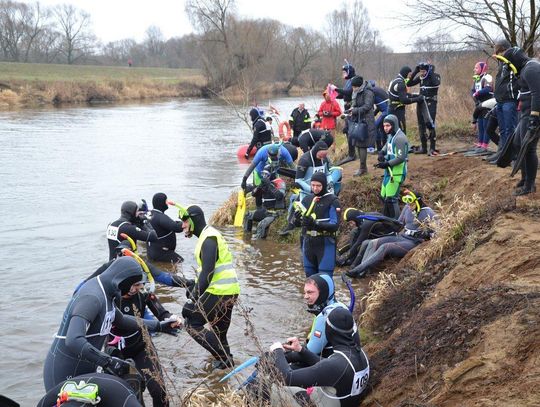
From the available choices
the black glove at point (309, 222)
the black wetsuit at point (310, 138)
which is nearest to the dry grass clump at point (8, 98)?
the black wetsuit at point (310, 138)

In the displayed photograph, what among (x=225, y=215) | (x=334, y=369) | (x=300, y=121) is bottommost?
(x=225, y=215)

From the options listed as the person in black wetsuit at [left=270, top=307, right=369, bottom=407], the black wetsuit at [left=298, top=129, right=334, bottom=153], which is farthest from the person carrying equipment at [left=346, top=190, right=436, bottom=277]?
the person in black wetsuit at [left=270, top=307, right=369, bottom=407]

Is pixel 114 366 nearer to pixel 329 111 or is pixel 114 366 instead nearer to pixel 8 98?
pixel 329 111

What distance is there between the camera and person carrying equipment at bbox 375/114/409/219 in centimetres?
1008

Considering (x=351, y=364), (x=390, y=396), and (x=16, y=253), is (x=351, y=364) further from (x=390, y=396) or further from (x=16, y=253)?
(x=16, y=253)

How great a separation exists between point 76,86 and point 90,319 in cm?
4619

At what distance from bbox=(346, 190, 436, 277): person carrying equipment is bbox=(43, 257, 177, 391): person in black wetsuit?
490 centimetres

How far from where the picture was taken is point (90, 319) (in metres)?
4.68

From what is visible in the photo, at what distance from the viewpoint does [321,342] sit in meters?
5.45

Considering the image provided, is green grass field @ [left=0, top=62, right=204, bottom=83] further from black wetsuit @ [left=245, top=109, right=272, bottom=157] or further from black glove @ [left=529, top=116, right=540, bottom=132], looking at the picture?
black glove @ [left=529, top=116, right=540, bottom=132]

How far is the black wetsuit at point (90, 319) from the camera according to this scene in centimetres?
465

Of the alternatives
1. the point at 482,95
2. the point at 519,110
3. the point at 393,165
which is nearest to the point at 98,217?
the point at 393,165

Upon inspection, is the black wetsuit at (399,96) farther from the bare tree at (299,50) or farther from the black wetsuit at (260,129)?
the bare tree at (299,50)

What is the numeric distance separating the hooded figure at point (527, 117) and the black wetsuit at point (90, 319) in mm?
5098
